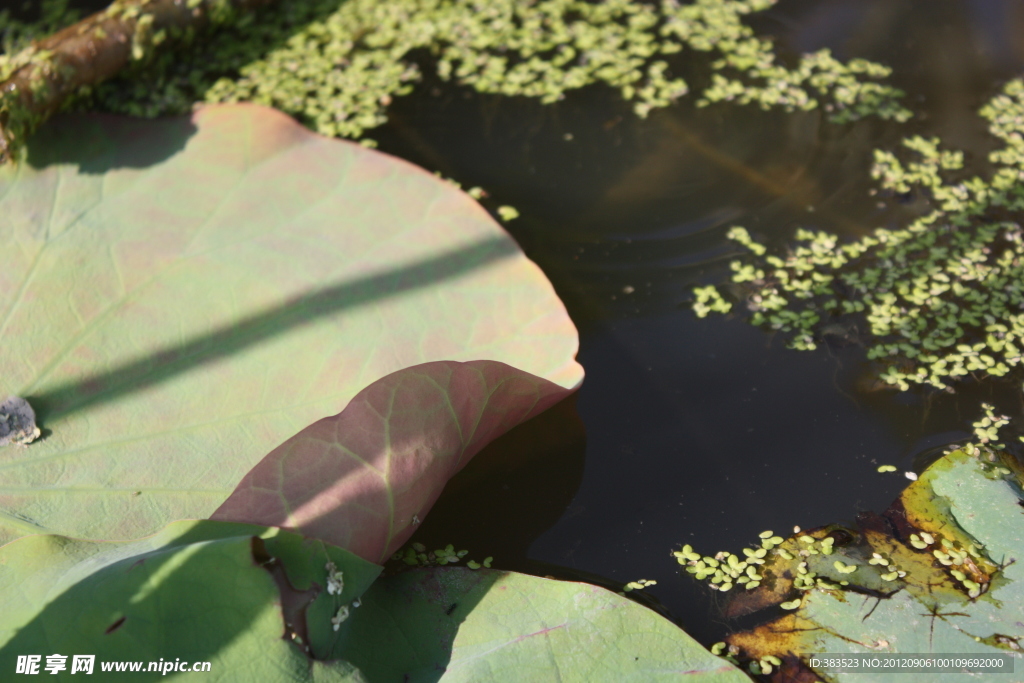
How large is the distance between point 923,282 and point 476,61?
120 cm

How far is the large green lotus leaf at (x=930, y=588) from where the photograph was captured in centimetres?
103

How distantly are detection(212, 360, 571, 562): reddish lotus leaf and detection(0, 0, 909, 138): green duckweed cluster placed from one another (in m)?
1.03

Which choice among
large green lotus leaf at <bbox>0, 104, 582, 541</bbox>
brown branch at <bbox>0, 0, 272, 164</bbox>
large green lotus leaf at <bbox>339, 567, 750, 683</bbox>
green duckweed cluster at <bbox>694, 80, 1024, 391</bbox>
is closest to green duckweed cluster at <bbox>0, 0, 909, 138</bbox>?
brown branch at <bbox>0, 0, 272, 164</bbox>

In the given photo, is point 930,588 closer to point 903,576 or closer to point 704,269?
point 903,576

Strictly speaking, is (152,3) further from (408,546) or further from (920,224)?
(920,224)

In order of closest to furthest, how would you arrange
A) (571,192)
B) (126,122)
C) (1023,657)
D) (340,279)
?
(1023,657) → (340,279) → (126,122) → (571,192)

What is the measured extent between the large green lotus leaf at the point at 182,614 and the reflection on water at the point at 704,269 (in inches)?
15.5

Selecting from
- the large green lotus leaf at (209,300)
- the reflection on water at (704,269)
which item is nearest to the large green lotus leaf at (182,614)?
the large green lotus leaf at (209,300)

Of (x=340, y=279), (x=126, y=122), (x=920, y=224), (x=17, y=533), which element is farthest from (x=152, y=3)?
(x=920, y=224)

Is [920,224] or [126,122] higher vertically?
[126,122]

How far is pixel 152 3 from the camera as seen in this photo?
1933 mm

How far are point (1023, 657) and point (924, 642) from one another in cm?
11

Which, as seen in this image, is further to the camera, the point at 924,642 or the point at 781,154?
the point at 781,154

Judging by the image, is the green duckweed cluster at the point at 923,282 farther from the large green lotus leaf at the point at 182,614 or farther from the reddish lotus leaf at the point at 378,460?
the large green lotus leaf at the point at 182,614
